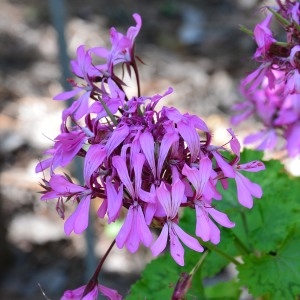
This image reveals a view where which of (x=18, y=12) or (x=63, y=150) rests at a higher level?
(x=63, y=150)

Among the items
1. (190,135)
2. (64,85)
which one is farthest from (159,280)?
(64,85)

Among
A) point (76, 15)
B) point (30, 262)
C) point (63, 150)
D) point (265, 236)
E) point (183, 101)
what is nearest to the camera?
point (63, 150)

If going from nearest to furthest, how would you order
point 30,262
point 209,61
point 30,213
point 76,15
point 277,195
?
point 277,195
point 30,262
point 30,213
point 209,61
point 76,15

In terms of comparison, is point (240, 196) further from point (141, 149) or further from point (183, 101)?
point (183, 101)

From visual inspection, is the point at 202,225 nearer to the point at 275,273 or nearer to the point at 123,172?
the point at 123,172

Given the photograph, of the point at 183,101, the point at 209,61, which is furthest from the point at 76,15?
the point at 183,101

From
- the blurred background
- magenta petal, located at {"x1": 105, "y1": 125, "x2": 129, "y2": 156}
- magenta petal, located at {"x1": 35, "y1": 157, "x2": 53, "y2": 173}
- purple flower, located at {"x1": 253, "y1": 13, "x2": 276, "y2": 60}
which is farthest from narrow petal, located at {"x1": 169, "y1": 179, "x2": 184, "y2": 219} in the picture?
the blurred background

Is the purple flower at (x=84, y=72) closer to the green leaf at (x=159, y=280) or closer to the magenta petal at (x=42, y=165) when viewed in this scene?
the magenta petal at (x=42, y=165)
